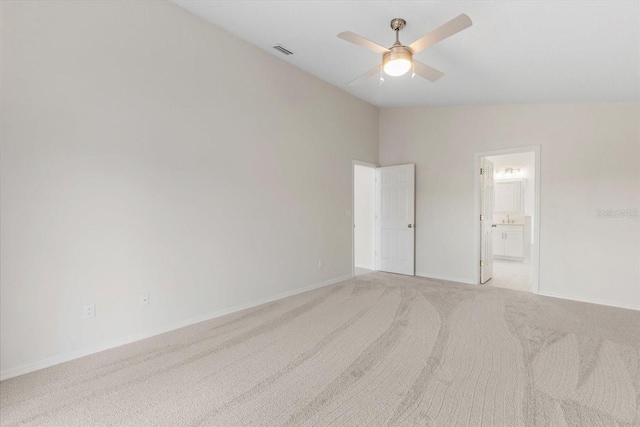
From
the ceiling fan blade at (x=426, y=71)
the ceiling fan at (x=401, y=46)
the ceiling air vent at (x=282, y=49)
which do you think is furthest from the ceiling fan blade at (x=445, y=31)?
the ceiling air vent at (x=282, y=49)

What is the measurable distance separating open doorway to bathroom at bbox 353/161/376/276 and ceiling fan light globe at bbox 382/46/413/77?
11.7ft

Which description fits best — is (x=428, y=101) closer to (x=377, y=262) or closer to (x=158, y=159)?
(x=377, y=262)

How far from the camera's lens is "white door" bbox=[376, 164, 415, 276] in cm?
574

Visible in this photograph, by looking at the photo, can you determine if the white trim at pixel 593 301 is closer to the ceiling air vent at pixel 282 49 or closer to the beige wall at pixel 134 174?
the beige wall at pixel 134 174

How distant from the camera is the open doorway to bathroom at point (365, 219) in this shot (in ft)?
20.9

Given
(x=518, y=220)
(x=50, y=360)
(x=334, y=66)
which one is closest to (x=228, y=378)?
(x=50, y=360)

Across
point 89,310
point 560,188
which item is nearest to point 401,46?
point 560,188

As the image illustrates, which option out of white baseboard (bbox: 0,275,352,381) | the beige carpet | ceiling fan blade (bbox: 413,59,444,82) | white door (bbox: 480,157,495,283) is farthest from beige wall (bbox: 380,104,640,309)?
white baseboard (bbox: 0,275,352,381)

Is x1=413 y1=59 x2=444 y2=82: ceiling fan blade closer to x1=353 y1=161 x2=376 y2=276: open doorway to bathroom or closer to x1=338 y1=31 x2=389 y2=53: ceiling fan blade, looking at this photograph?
x1=338 y1=31 x2=389 y2=53: ceiling fan blade

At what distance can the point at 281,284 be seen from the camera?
4328 mm

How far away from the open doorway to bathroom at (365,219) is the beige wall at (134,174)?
2.27 meters

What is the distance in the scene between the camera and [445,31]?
229 cm

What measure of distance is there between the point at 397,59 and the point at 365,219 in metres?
4.28

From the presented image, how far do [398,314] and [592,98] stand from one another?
11.9 feet
